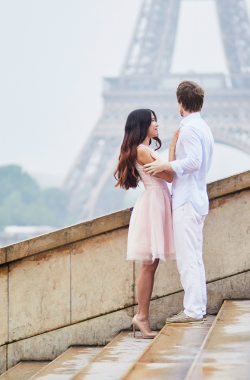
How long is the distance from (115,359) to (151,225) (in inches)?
34.5

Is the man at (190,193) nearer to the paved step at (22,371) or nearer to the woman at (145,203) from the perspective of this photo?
the woman at (145,203)

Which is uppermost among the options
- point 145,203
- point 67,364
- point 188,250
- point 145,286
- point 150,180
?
point 150,180

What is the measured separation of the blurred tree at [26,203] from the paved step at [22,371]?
4892 centimetres

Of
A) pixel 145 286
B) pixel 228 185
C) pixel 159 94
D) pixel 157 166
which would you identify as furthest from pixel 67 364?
pixel 159 94

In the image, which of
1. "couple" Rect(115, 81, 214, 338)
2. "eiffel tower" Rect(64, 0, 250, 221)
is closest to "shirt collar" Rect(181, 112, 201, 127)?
"couple" Rect(115, 81, 214, 338)

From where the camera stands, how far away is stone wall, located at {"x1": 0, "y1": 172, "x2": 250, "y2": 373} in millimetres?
3807

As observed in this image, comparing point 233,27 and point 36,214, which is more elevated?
point 233,27

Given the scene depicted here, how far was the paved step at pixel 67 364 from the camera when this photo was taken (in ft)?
9.64

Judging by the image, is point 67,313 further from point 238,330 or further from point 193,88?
point 193,88

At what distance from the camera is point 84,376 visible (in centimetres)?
248

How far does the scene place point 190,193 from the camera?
3.01 meters

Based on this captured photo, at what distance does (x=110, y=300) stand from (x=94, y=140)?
26549 mm

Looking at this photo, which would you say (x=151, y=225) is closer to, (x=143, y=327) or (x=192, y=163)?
Result: (x=192, y=163)

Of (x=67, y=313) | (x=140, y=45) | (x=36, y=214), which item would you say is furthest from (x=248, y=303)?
(x=36, y=214)
